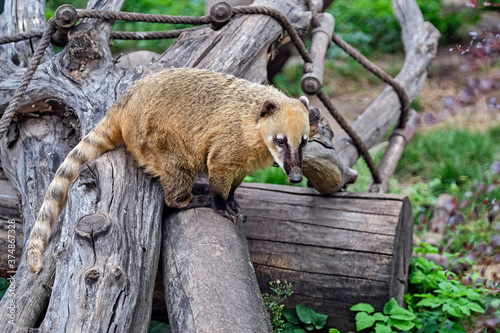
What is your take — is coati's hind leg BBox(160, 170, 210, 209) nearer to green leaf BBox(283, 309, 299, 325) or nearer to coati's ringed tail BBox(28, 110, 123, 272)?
coati's ringed tail BBox(28, 110, 123, 272)

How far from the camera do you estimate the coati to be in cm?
280

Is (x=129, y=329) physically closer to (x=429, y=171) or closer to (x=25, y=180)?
(x=25, y=180)

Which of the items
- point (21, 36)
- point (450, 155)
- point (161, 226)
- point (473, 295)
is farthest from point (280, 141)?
point (450, 155)

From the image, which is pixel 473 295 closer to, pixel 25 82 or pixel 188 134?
pixel 188 134

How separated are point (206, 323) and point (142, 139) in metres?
1.16

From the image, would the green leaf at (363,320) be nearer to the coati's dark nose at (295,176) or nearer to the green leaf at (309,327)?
the green leaf at (309,327)

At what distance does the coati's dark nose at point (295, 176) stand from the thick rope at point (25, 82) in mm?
1534

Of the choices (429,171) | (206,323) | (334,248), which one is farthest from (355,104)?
(206,323)

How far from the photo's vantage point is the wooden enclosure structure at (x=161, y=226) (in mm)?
2148

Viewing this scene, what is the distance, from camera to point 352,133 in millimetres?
3818

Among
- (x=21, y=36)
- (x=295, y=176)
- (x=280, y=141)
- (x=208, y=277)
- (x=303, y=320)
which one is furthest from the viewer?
(x=21, y=36)

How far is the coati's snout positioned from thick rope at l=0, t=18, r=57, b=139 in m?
1.35

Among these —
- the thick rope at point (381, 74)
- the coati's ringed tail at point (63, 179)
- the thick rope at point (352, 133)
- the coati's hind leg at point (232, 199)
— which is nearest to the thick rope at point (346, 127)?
the thick rope at point (352, 133)

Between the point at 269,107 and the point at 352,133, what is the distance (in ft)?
3.97
